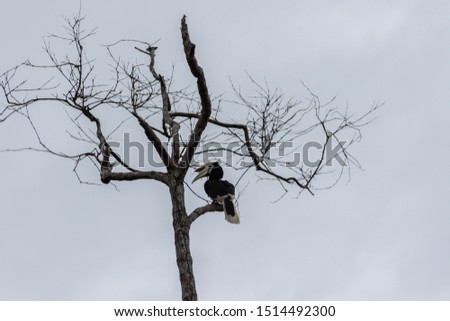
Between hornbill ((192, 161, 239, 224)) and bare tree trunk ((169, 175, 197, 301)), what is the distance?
1.22 m

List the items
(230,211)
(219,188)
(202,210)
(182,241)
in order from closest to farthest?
(182,241) → (202,210) → (230,211) → (219,188)

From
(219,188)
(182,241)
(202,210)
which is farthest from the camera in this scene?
(219,188)

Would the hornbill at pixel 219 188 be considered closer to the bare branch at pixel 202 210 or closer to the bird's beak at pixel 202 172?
the bird's beak at pixel 202 172

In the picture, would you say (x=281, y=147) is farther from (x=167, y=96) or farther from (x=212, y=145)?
(x=167, y=96)

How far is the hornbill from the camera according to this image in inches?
420

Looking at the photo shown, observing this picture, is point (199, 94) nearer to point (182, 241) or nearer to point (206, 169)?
point (182, 241)

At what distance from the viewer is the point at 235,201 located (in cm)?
1052

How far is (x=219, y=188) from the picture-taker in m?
11.2

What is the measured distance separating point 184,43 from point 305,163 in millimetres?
1998

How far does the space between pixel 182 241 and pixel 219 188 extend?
7.17 feet

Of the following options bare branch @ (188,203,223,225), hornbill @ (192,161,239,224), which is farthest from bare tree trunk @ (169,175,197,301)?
hornbill @ (192,161,239,224)

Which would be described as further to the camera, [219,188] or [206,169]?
→ [206,169]

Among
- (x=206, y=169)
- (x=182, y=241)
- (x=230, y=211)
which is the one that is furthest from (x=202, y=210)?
(x=206, y=169)

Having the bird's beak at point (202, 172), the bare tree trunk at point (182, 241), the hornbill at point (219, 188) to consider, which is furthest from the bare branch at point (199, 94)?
the bird's beak at point (202, 172)
